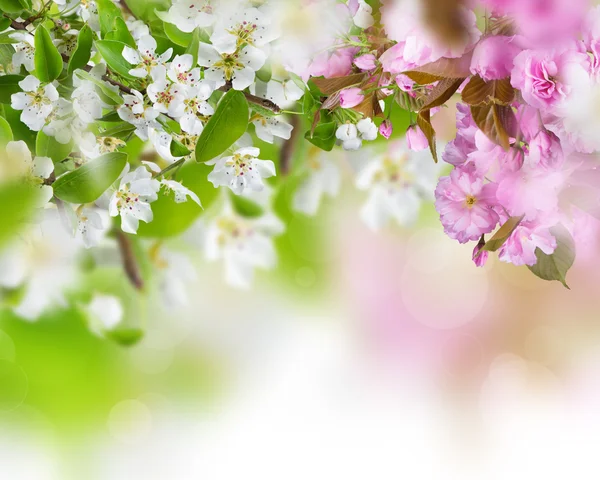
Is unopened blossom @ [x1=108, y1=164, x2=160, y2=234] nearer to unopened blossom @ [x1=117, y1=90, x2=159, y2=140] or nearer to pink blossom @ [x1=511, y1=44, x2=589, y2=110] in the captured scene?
unopened blossom @ [x1=117, y1=90, x2=159, y2=140]

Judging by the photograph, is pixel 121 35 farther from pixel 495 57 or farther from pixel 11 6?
pixel 495 57

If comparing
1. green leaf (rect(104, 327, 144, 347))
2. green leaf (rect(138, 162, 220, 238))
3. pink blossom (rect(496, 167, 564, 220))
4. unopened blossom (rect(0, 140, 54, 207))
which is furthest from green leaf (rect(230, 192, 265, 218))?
pink blossom (rect(496, 167, 564, 220))

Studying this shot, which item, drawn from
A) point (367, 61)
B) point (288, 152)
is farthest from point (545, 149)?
point (288, 152)

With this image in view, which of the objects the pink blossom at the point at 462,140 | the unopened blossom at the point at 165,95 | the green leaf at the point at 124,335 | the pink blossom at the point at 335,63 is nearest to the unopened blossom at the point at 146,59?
the unopened blossom at the point at 165,95

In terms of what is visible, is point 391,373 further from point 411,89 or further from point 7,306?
point 411,89

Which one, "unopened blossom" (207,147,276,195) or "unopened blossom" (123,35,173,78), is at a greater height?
"unopened blossom" (123,35,173,78)

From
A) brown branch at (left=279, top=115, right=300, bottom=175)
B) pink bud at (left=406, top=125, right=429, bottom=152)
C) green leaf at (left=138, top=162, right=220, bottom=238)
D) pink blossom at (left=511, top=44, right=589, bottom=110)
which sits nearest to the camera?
pink blossom at (left=511, top=44, right=589, bottom=110)
